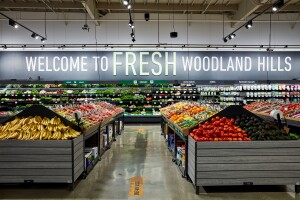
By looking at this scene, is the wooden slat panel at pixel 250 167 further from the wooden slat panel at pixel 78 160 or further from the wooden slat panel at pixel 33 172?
the wooden slat panel at pixel 33 172

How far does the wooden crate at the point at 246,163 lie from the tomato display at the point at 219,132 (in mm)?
165

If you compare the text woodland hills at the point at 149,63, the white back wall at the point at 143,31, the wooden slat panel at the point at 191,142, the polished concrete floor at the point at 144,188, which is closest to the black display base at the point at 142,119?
the text woodland hills at the point at 149,63

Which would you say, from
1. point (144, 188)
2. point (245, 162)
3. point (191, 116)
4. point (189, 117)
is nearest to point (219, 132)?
point (245, 162)

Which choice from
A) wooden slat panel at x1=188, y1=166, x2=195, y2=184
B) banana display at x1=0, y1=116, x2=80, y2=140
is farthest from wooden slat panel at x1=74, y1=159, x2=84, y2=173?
wooden slat panel at x1=188, y1=166, x2=195, y2=184

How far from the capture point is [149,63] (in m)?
16.5

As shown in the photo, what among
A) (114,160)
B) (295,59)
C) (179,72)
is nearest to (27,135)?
(114,160)

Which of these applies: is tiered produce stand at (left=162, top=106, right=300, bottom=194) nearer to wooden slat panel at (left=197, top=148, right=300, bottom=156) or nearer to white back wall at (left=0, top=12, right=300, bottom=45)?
wooden slat panel at (left=197, top=148, right=300, bottom=156)

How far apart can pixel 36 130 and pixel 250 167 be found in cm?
344

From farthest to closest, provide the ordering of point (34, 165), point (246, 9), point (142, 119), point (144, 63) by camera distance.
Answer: point (144, 63)
point (142, 119)
point (246, 9)
point (34, 165)

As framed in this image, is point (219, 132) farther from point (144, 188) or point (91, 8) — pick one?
point (91, 8)

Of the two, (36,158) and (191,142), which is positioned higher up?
(191,142)

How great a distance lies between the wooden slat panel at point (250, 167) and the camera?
4.62 m

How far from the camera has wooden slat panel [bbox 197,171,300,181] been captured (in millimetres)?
4625

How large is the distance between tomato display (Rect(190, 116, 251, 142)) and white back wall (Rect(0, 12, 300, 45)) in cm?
1160
